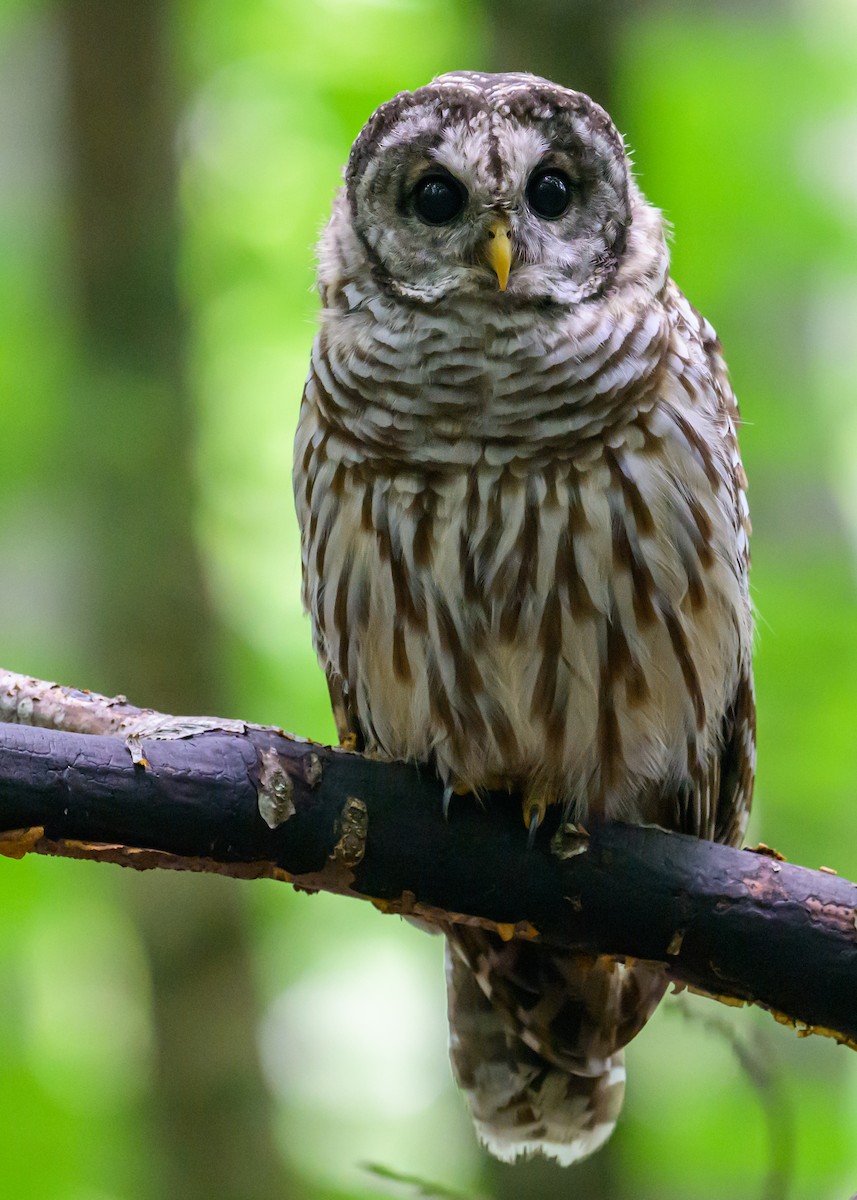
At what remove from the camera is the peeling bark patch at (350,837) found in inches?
95.7

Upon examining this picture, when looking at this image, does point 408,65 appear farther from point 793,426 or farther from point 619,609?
point 619,609

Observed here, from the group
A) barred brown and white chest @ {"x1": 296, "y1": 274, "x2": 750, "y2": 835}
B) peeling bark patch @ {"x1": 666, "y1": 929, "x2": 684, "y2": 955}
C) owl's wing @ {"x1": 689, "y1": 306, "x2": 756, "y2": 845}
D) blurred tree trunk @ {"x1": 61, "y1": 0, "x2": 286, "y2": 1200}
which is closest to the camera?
peeling bark patch @ {"x1": 666, "y1": 929, "x2": 684, "y2": 955}

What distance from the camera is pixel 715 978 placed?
8.20 feet

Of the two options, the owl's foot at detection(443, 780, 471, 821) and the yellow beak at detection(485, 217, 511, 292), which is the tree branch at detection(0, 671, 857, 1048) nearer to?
the owl's foot at detection(443, 780, 471, 821)

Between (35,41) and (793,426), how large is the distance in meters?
4.07

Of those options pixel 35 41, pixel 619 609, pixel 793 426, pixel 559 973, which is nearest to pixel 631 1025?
pixel 559 973

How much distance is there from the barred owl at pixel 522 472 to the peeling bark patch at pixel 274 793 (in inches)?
18.0

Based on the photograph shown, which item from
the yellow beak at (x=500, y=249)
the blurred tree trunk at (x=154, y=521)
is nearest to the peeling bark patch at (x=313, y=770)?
the yellow beak at (x=500, y=249)

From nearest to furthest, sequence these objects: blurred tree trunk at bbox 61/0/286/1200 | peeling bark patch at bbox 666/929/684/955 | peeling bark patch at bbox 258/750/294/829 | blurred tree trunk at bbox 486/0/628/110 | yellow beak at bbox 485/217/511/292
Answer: peeling bark patch at bbox 258/750/294/829, peeling bark patch at bbox 666/929/684/955, yellow beak at bbox 485/217/511/292, blurred tree trunk at bbox 61/0/286/1200, blurred tree trunk at bbox 486/0/628/110

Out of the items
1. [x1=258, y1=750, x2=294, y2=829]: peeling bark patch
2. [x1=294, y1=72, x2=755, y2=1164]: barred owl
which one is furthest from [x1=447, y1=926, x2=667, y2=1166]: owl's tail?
[x1=258, y1=750, x2=294, y2=829]: peeling bark patch

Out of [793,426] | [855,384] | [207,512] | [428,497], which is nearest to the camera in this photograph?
[428,497]

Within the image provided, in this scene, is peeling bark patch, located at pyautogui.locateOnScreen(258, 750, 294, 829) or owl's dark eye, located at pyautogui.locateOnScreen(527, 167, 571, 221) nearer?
peeling bark patch, located at pyautogui.locateOnScreen(258, 750, 294, 829)

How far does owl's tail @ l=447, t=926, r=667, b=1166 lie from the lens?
3.13m

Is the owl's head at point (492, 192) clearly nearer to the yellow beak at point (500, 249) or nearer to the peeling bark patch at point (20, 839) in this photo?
the yellow beak at point (500, 249)
